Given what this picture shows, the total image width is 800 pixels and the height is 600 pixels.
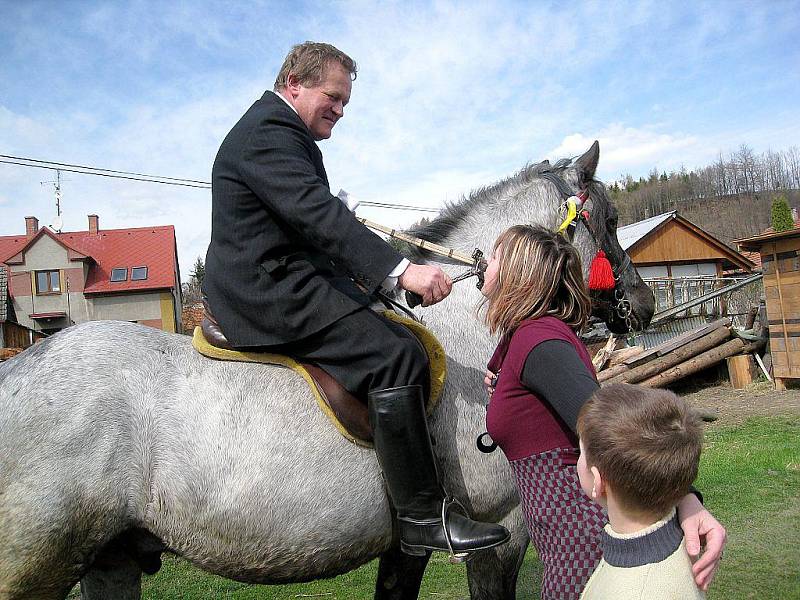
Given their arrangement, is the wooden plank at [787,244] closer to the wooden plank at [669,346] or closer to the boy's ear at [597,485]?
the wooden plank at [669,346]

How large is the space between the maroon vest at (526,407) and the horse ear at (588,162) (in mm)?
1800

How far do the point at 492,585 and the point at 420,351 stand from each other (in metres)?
1.24

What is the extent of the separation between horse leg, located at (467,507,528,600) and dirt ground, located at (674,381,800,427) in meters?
8.03

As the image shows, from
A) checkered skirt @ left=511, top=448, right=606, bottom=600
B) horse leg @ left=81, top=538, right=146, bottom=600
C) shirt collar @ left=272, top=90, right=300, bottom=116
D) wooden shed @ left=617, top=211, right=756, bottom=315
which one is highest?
wooden shed @ left=617, top=211, right=756, bottom=315

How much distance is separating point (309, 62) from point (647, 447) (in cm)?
214

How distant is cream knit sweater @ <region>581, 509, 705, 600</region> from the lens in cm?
160

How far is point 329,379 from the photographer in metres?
2.71

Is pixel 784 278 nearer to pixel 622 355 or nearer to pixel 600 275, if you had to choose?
pixel 622 355

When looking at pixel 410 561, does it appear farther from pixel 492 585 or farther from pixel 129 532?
pixel 129 532

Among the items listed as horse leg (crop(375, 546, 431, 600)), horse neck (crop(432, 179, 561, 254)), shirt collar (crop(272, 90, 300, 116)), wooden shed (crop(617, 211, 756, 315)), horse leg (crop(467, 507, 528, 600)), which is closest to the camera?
shirt collar (crop(272, 90, 300, 116))

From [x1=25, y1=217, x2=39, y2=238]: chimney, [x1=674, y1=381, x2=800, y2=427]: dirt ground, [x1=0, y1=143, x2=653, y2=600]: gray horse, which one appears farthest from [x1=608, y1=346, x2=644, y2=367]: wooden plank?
[x1=25, y1=217, x2=39, y2=238]: chimney

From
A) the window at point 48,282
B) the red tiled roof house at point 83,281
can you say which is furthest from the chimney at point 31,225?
the window at point 48,282

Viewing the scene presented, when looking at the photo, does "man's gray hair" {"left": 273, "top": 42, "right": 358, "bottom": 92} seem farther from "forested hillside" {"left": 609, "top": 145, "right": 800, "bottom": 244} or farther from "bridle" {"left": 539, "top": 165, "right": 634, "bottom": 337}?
"forested hillside" {"left": 609, "top": 145, "right": 800, "bottom": 244}

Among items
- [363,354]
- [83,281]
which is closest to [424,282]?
[363,354]
